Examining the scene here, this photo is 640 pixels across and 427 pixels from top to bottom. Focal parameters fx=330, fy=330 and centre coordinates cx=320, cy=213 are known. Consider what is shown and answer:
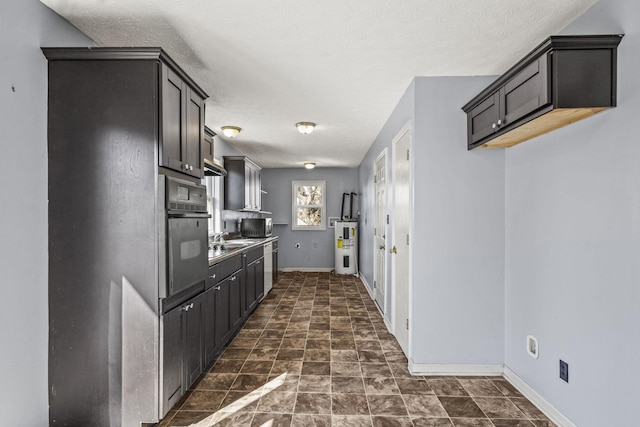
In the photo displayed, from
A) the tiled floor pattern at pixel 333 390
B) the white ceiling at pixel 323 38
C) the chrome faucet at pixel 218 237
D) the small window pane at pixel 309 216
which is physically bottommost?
the tiled floor pattern at pixel 333 390

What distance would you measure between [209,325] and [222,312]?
13.4 inches

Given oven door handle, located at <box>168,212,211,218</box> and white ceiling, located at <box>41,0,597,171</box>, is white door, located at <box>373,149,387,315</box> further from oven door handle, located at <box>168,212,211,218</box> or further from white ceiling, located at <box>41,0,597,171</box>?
oven door handle, located at <box>168,212,211,218</box>

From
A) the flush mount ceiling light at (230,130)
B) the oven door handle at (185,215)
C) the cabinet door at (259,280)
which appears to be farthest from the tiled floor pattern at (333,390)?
the flush mount ceiling light at (230,130)

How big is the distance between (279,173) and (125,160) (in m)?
6.30

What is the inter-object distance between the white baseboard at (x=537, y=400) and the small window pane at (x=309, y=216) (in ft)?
19.0

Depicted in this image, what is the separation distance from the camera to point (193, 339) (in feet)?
7.81

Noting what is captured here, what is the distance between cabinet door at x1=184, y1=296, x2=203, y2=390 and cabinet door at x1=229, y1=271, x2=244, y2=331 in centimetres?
84

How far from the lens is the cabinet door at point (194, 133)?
2.27 m

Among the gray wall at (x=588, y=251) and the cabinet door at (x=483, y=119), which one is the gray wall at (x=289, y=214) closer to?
the cabinet door at (x=483, y=119)

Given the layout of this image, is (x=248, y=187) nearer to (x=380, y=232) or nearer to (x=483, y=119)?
(x=380, y=232)

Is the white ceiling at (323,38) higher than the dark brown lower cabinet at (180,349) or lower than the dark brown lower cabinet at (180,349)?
higher

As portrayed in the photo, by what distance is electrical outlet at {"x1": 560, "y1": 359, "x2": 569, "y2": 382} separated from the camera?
203 centimetres

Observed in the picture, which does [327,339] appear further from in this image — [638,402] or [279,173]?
[279,173]

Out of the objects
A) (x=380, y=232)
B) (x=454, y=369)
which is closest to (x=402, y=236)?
(x=454, y=369)
